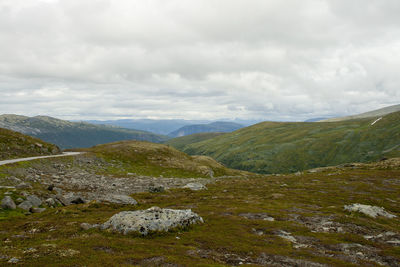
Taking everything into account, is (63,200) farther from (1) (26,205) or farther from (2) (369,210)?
(2) (369,210)

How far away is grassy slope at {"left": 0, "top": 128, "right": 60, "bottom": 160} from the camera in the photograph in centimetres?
6333

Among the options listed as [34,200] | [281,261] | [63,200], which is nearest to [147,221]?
[281,261]

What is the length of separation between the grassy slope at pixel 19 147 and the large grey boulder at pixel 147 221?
55523mm

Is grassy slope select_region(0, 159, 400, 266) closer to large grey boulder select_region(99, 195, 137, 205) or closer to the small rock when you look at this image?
the small rock

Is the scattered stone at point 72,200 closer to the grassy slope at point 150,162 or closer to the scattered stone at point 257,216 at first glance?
the scattered stone at point 257,216

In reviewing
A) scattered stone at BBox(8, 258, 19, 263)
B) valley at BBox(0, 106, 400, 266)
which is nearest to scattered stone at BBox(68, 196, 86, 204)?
valley at BBox(0, 106, 400, 266)

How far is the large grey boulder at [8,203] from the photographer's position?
29.2 m

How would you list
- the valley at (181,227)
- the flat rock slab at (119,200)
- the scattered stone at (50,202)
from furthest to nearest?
the flat rock slab at (119,200) → the scattered stone at (50,202) → the valley at (181,227)

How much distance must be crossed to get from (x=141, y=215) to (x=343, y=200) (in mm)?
43435

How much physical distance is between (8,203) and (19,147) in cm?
4937

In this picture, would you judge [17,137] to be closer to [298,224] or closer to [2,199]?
[2,199]

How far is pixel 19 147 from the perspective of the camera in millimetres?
68500

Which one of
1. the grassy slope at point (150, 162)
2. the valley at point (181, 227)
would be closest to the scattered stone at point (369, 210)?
the valley at point (181, 227)

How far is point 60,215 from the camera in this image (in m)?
28.9
